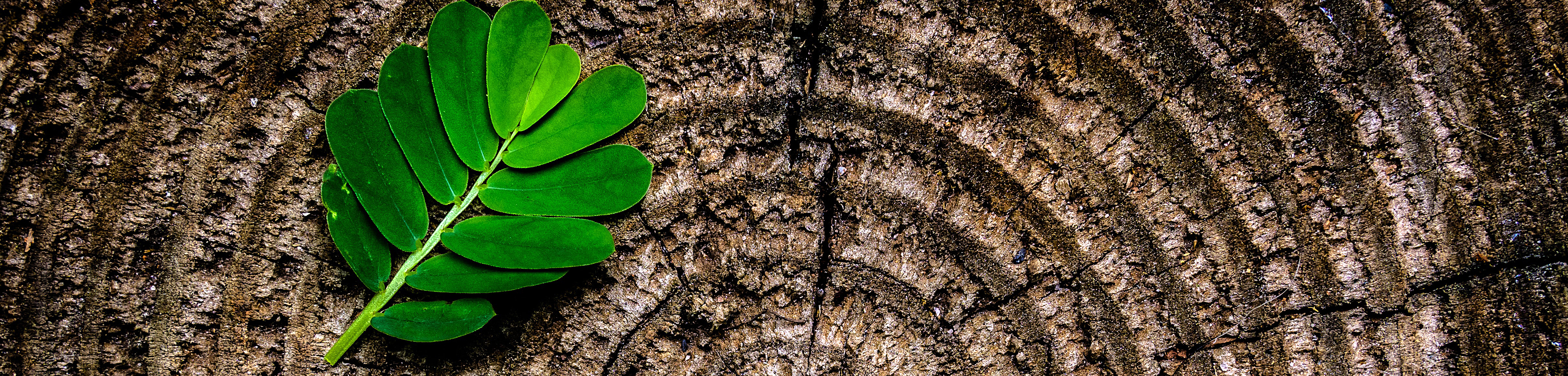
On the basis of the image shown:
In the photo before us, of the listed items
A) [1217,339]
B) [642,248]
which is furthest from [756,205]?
[1217,339]

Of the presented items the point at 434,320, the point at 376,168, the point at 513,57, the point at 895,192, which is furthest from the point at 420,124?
the point at 895,192

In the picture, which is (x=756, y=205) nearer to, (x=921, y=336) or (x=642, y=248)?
(x=642, y=248)

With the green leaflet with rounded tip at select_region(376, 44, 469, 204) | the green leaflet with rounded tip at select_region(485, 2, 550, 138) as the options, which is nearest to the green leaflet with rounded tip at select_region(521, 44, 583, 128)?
the green leaflet with rounded tip at select_region(485, 2, 550, 138)

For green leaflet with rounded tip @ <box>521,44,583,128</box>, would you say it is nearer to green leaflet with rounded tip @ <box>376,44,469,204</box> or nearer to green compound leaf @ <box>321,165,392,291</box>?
green leaflet with rounded tip @ <box>376,44,469,204</box>

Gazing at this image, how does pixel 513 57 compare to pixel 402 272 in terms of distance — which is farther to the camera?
pixel 402 272

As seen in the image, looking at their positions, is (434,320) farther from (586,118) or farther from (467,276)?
(586,118)
